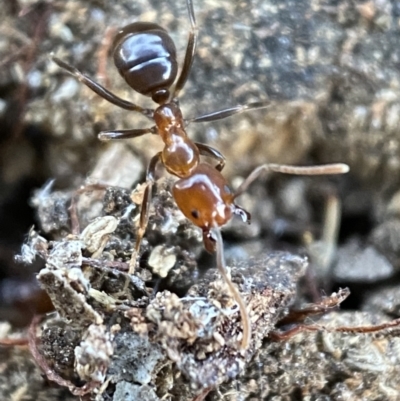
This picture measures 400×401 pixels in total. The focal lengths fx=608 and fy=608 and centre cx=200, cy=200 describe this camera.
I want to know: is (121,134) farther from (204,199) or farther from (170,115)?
(204,199)

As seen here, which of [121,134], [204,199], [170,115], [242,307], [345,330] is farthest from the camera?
Result: [170,115]

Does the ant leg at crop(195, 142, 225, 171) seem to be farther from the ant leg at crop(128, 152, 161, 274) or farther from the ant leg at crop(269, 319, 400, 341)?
the ant leg at crop(269, 319, 400, 341)

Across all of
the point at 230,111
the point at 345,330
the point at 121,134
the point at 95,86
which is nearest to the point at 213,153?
the point at 230,111

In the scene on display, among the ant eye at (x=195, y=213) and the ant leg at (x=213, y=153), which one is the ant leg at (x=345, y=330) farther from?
the ant leg at (x=213, y=153)

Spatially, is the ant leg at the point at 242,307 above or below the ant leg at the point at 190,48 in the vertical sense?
below

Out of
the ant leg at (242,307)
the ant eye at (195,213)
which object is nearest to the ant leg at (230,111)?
the ant eye at (195,213)

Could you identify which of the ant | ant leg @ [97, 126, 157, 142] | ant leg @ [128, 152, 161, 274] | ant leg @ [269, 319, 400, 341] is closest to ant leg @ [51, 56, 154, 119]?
the ant

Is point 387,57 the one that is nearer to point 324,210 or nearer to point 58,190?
point 324,210

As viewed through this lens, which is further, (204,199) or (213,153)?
(213,153)
